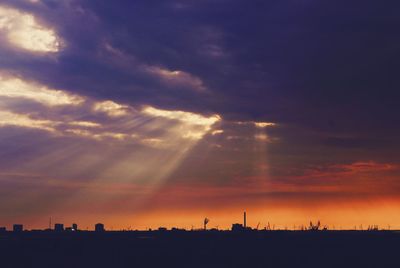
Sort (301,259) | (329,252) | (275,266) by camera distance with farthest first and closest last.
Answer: (329,252), (301,259), (275,266)

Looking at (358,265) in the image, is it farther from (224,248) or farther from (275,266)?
(224,248)

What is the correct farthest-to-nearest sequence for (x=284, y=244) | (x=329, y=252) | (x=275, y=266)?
(x=284, y=244)
(x=329, y=252)
(x=275, y=266)

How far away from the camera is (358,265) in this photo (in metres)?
119

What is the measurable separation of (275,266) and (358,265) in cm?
1640

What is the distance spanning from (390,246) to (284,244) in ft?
80.0

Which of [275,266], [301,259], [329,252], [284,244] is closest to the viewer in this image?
[275,266]

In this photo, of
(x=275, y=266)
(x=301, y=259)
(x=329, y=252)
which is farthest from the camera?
(x=329, y=252)

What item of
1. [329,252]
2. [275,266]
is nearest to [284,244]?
[329,252]

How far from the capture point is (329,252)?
442ft

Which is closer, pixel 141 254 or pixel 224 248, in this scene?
pixel 141 254

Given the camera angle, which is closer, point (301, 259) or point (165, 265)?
point (165, 265)

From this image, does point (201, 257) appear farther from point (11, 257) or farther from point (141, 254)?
point (11, 257)

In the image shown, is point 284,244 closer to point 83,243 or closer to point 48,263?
point 83,243

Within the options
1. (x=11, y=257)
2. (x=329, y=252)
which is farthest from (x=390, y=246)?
(x=11, y=257)
